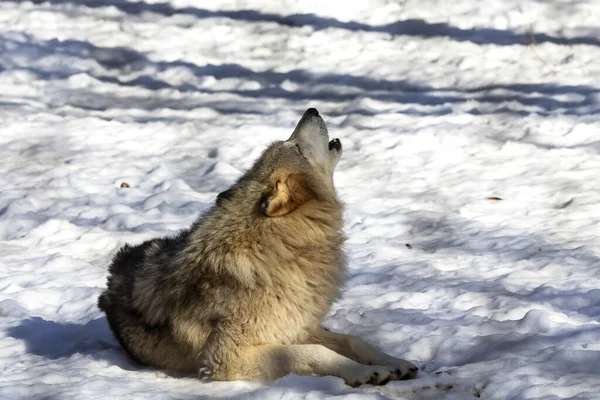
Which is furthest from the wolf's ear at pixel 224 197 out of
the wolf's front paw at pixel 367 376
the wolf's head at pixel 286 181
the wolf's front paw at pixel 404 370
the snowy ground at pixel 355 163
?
the wolf's front paw at pixel 404 370

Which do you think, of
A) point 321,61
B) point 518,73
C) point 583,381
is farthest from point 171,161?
point 583,381

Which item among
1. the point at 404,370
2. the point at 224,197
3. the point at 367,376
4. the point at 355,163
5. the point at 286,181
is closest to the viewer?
the point at 367,376

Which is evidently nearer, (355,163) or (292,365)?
(292,365)

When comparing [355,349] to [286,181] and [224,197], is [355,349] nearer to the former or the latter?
[286,181]

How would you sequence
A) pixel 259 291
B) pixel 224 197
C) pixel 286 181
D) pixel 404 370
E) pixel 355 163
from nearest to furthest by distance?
pixel 404 370 → pixel 259 291 → pixel 286 181 → pixel 224 197 → pixel 355 163

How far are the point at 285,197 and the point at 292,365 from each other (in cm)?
95

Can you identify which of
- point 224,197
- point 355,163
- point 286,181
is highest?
point 286,181

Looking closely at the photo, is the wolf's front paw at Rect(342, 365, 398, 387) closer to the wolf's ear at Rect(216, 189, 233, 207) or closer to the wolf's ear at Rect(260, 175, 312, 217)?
the wolf's ear at Rect(260, 175, 312, 217)

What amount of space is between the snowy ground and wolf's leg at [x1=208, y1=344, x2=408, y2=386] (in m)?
0.10

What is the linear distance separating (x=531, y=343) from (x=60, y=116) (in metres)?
8.06

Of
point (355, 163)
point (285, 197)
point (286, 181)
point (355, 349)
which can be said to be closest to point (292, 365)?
point (355, 349)

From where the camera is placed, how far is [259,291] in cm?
486

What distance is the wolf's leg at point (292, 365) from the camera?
4625 millimetres

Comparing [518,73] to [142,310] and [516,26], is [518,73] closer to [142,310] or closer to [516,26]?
[516,26]
